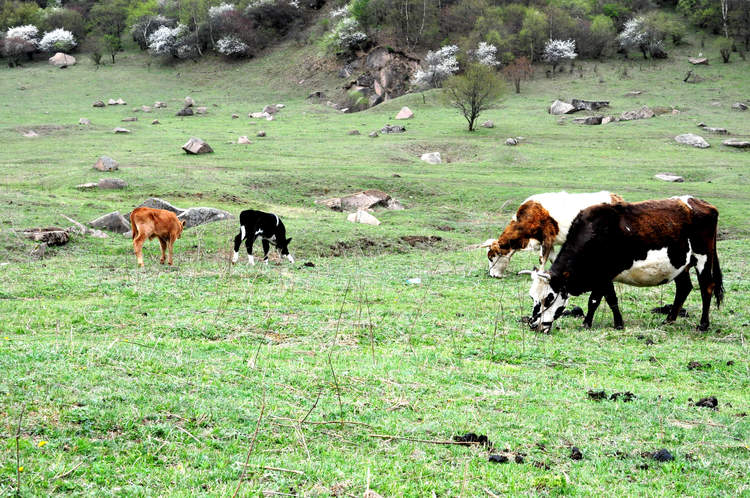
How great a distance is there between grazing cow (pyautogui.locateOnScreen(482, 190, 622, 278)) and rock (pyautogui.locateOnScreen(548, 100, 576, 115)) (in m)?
37.5

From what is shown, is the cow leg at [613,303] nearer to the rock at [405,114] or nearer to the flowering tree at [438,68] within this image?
the rock at [405,114]

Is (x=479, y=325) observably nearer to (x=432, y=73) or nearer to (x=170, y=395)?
(x=170, y=395)

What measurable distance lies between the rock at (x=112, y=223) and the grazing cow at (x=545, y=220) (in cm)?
1237

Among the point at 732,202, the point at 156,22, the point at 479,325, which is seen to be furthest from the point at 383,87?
the point at 479,325

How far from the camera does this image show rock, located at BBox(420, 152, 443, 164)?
38.1 metres

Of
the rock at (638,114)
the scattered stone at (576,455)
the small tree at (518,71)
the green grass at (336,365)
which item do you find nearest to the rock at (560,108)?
the rock at (638,114)

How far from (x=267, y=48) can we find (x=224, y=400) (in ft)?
251

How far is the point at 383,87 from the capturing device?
64.1 m

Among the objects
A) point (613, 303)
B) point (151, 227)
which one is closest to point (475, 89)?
point (151, 227)

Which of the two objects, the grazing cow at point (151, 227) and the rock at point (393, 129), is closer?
the grazing cow at point (151, 227)

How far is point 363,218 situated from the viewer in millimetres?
23891

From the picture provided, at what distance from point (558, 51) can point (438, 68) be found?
38.0 ft

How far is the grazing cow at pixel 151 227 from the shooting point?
1683 centimetres

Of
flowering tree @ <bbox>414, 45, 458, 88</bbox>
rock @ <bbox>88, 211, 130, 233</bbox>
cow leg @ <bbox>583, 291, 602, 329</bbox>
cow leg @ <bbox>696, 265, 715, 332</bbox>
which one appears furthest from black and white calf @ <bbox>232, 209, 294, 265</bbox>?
flowering tree @ <bbox>414, 45, 458, 88</bbox>
